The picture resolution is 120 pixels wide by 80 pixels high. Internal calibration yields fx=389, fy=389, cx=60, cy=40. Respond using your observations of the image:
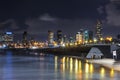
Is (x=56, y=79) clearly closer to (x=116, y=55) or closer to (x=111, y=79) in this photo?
(x=111, y=79)

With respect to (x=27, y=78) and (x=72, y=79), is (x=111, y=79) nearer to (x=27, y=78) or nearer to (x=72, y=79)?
(x=72, y=79)

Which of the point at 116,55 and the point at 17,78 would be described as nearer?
the point at 17,78

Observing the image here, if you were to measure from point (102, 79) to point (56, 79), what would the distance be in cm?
405

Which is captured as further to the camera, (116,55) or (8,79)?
(116,55)

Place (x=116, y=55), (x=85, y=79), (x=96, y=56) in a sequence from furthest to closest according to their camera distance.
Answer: (x=96, y=56) → (x=116, y=55) → (x=85, y=79)

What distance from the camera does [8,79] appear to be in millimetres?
34469

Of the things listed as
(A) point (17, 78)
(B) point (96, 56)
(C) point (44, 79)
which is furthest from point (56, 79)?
(B) point (96, 56)

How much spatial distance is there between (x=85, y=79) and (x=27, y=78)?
5412 millimetres

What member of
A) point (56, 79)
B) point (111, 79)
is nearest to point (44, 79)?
point (56, 79)

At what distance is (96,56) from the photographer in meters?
91.7

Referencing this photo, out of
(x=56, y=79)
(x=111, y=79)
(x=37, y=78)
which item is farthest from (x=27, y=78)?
(x=111, y=79)

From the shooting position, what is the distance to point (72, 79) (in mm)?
33844

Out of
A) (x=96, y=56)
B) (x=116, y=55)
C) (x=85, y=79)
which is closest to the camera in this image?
(x=85, y=79)

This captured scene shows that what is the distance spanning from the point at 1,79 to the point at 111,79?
967 cm
